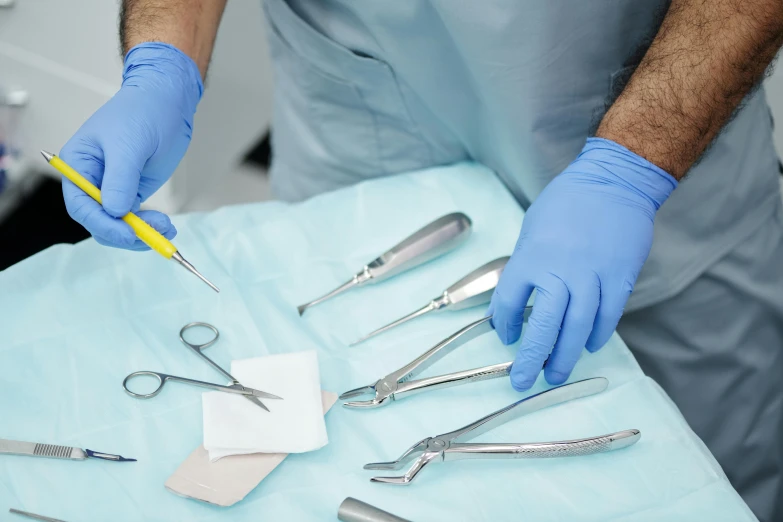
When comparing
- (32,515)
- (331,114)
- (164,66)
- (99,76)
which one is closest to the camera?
(32,515)

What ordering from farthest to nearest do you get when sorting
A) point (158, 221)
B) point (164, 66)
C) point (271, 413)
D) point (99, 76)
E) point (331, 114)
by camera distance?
1. point (99, 76)
2. point (331, 114)
3. point (164, 66)
4. point (158, 221)
5. point (271, 413)

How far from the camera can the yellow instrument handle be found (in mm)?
817

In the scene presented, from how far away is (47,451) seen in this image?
708 mm

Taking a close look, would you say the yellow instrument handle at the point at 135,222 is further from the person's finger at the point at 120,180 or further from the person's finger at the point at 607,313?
the person's finger at the point at 607,313

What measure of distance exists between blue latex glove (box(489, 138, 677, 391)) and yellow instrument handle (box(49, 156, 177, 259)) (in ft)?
1.31

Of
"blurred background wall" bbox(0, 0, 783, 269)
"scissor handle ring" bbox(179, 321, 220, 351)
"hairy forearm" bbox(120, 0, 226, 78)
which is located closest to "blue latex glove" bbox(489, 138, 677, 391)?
"scissor handle ring" bbox(179, 321, 220, 351)

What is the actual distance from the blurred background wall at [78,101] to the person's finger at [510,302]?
1016 millimetres

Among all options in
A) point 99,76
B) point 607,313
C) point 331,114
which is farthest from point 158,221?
point 99,76

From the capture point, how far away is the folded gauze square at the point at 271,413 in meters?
0.73

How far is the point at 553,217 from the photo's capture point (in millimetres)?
872

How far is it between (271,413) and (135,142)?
0.40 m

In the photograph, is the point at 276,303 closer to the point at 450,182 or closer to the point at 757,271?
the point at 450,182

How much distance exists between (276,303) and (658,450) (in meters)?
0.49

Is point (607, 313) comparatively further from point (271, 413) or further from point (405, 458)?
point (271, 413)
